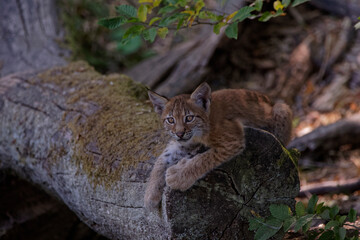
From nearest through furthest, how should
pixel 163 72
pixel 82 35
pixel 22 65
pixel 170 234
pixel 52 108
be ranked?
pixel 170 234 < pixel 52 108 < pixel 22 65 < pixel 163 72 < pixel 82 35

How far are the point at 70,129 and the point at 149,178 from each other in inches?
52.5

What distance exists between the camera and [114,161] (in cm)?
362

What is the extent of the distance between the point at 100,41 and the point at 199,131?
22.6 feet

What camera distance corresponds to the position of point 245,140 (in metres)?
3.17

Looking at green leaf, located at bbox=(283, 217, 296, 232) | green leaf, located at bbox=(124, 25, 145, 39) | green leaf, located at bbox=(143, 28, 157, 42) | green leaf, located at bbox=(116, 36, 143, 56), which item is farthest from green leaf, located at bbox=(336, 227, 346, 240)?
green leaf, located at bbox=(116, 36, 143, 56)

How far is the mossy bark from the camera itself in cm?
308

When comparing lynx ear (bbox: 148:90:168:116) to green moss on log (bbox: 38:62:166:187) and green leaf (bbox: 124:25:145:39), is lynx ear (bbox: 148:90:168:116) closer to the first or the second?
green moss on log (bbox: 38:62:166:187)

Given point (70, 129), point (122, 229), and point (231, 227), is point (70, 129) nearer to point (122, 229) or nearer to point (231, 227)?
point (122, 229)

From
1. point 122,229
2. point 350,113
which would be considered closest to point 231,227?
point 122,229

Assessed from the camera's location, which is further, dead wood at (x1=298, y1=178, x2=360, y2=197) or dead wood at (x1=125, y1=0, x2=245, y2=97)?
dead wood at (x1=125, y1=0, x2=245, y2=97)

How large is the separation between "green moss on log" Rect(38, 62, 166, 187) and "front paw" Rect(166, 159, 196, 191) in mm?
439

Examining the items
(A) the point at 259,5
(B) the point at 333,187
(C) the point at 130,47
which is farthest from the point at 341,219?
(C) the point at 130,47

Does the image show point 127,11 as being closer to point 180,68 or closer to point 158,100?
point 158,100

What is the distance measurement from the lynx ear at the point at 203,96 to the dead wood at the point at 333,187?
2522 millimetres
